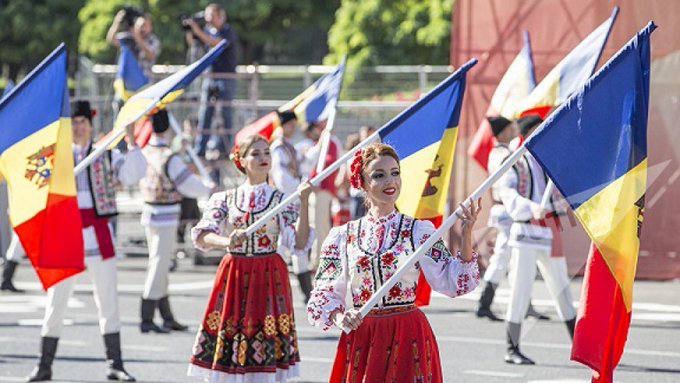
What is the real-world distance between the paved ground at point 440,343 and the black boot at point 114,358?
0.14 meters

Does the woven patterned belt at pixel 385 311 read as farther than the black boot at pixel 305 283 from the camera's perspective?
No

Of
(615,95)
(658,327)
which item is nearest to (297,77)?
(658,327)

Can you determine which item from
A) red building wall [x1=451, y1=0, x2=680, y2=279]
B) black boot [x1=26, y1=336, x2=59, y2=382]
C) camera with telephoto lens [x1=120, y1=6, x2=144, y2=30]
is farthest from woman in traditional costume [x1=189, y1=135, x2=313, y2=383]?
camera with telephoto lens [x1=120, y1=6, x2=144, y2=30]

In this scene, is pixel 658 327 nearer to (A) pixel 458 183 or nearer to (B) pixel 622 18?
(B) pixel 622 18

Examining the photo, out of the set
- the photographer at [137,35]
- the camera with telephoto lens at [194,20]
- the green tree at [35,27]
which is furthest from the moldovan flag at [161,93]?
the green tree at [35,27]

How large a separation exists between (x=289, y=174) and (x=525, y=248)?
3.48m

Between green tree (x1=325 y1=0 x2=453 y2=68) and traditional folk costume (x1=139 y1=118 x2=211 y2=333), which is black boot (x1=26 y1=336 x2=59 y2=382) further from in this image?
green tree (x1=325 y1=0 x2=453 y2=68)

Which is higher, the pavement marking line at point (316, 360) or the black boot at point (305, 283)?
the black boot at point (305, 283)

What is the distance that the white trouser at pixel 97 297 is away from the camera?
1070 cm

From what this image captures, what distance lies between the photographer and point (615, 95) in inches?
293

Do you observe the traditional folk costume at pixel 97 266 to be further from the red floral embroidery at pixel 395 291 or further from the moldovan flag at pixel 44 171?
the red floral embroidery at pixel 395 291

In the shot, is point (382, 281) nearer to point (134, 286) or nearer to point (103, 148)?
point (103, 148)

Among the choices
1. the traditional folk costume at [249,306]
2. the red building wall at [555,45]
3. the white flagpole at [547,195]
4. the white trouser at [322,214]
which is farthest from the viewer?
the white trouser at [322,214]

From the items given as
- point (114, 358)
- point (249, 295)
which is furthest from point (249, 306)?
point (114, 358)
